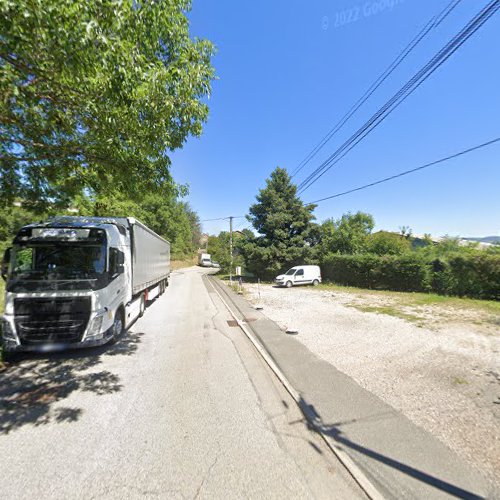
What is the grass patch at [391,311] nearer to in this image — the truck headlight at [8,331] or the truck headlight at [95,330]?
the truck headlight at [95,330]

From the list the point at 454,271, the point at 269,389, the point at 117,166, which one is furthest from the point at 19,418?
the point at 454,271

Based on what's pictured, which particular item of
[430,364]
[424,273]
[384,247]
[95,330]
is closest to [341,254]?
[384,247]

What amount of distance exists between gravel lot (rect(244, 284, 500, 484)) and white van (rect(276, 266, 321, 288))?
1166cm

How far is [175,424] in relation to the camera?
382 centimetres

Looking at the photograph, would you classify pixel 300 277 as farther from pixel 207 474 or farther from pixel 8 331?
pixel 207 474

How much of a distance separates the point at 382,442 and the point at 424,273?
18462 millimetres

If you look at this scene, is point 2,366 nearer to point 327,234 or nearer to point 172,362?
point 172,362

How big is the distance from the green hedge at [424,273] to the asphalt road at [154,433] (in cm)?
1627

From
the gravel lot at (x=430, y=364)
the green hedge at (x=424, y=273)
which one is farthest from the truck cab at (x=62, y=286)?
the green hedge at (x=424, y=273)

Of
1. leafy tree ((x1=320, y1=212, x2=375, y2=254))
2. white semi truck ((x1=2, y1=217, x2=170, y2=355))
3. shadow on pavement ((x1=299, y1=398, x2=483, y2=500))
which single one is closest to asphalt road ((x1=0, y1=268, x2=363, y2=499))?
shadow on pavement ((x1=299, y1=398, x2=483, y2=500))

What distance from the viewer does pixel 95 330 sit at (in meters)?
5.84

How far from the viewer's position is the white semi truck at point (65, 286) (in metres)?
5.48

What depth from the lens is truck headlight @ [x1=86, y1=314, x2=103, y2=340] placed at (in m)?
5.77

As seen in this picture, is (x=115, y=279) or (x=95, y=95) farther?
(x=115, y=279)
